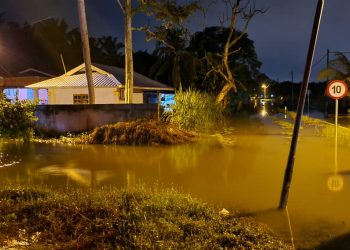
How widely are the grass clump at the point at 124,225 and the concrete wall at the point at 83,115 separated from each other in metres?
10.9

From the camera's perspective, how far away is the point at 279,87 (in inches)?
4838

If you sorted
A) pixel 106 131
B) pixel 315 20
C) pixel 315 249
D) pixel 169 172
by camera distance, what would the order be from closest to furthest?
1. pixel 315 249
2. pixel 315 20
3. pixel 169 172
4. pixel 106 131

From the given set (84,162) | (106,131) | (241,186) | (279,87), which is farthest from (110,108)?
(279,87)

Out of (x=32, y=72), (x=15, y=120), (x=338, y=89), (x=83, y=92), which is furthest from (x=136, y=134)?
(x=32, y=72)

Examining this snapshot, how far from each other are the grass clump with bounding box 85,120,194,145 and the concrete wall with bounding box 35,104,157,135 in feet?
2.89

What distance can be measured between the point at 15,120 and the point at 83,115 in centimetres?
955

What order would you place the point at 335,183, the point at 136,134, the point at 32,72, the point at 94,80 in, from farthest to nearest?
A: the point at 32,72, the point at 94,80, the point at 136,134, the point at 335,183

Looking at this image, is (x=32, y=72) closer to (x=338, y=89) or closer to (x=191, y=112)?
(x=191, y=112)

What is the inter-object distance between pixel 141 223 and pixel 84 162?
7.35 m

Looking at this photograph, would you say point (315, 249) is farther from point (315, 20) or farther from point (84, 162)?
point (84, 162)

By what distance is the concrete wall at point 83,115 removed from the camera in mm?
18344

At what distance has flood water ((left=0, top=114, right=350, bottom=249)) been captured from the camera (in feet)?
25.1

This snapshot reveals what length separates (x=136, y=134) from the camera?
16922 mm

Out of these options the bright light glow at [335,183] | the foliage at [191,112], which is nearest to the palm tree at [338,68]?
the foliage at [191,112]
